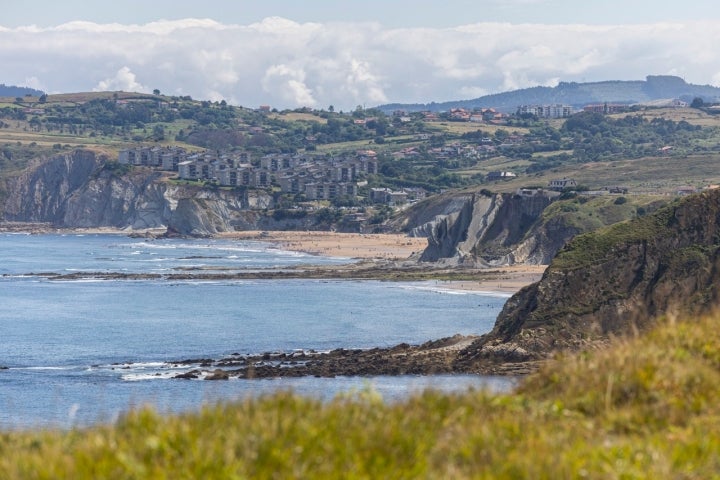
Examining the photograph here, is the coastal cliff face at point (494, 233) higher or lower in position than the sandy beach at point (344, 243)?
higher

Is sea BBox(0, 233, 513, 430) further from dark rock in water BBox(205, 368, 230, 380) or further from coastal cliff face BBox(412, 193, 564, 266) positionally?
coastal cliff face BBox(412, 193, 564, 266)

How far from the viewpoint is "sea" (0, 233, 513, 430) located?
1772 inches

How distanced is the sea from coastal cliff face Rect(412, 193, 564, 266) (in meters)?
13.3

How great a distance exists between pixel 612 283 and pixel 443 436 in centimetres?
4442

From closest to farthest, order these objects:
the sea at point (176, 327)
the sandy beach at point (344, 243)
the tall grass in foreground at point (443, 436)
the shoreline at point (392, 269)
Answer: the tall grass in foreground at point (443, 436) → the sea at point (176, 327) → the shoreline at point (392, 269) → the sandy beach at point (344, 243)

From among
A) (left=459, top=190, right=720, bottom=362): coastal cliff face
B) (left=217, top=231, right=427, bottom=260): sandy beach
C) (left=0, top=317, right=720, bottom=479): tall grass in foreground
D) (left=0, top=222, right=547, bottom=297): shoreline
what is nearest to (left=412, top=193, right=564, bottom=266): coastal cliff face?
(left=0, top=222, right=547, bottom=297): shoreline

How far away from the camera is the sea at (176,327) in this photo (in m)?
45.0

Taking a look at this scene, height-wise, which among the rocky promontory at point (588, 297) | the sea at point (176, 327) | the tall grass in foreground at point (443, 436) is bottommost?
the sea at point (176, 327)

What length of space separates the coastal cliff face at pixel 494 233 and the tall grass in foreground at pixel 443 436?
101m

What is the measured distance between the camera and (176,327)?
241 feet

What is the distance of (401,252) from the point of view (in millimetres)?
139875

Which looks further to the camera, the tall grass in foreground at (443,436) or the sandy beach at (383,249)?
the sandy beach at (383,249)

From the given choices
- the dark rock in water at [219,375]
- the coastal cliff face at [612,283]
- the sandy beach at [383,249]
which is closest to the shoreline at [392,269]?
the sandy beach at [383,249]

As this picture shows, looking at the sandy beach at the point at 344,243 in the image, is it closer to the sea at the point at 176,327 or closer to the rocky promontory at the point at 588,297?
the sea at the point at 176,327
